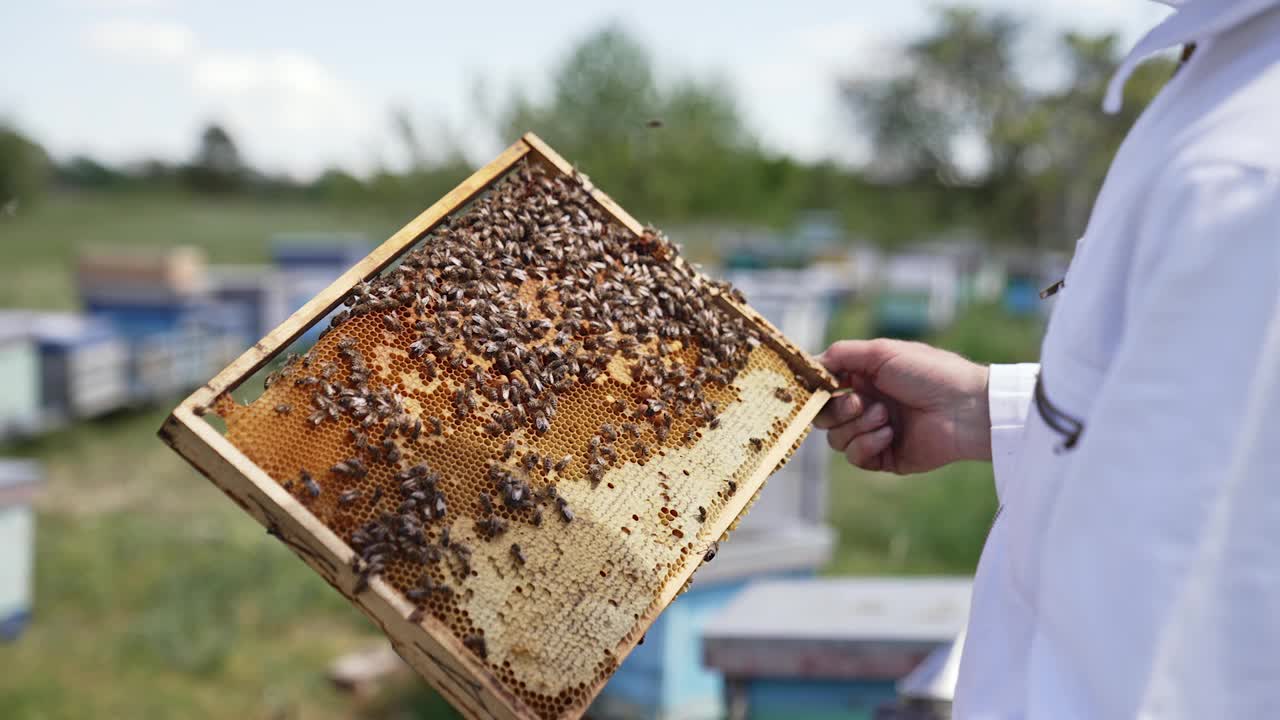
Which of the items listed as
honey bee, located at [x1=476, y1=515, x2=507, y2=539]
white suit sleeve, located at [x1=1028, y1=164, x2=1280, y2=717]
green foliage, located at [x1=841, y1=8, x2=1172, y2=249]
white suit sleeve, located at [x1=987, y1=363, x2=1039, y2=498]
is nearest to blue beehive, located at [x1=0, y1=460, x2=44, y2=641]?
honey bee, located at [x1=476, y1=515, x2=507, y2=539]

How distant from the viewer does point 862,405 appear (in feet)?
9.16

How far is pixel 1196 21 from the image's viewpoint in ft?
4.52

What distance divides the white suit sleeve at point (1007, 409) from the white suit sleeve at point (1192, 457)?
3.25ft

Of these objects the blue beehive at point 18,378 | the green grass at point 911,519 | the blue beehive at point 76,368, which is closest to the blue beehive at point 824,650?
the green grass at point 911,519

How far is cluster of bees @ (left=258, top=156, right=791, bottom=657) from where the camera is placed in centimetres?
205

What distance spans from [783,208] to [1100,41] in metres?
18.1

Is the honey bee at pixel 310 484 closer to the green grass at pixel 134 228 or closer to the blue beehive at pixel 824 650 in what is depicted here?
the blue beehive at pixel 824 650

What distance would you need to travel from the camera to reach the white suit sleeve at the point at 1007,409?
7.61 feet

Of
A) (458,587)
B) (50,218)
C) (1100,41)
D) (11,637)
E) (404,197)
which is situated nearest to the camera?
(458,587)

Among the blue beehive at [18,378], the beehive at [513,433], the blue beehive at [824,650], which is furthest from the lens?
the blue beehive at [18,378]

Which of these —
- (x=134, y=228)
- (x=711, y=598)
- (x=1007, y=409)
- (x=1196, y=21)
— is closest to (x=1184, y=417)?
(x=1196, y=21)

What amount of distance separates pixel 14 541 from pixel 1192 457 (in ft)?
21.5

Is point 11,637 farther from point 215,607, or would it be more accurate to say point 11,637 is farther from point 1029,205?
point 1029,205

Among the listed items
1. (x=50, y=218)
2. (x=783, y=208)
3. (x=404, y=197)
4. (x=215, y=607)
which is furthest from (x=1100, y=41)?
(x=50, y=218)
